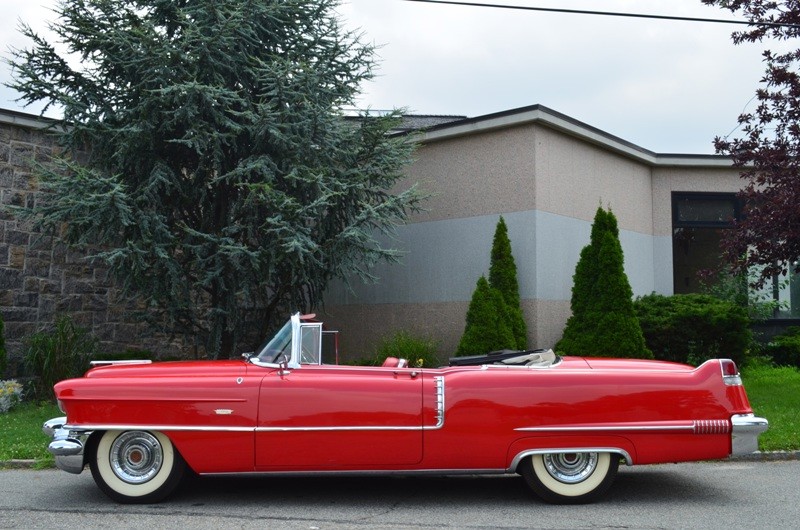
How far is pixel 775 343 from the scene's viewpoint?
16141 millimetres

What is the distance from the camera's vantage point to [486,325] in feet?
40.5

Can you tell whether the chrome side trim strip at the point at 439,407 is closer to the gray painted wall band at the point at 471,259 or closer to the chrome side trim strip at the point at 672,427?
the chrome side trim strip at the point at 672,427

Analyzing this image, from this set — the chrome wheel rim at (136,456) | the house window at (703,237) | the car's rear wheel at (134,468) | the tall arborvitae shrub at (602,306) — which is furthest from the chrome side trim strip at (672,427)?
the house window at (703,237)

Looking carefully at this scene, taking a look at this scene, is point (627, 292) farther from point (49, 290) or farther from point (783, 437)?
point (49, 290)

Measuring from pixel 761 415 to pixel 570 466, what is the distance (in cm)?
490

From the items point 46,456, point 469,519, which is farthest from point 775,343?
point 46,456

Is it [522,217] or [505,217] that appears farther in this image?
[505,217]

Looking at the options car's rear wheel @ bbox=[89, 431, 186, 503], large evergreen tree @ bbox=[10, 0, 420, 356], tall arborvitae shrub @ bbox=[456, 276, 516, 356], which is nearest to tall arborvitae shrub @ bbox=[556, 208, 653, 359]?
tall arborvitae shrub @ bbox=[456, 276, 516, 356]

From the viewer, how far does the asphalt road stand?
19.2 feet

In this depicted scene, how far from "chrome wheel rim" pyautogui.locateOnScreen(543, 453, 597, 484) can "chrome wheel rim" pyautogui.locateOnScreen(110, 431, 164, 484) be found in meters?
2.96

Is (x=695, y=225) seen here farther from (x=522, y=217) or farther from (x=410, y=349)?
(x=410, y=349)

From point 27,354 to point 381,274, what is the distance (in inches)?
231

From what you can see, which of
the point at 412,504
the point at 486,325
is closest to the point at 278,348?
the point at 412,504

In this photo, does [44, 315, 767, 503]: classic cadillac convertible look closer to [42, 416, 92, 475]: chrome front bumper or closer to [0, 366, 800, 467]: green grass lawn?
[42, 416, 92, 475]: chrome front bumper
